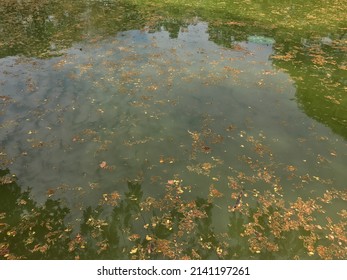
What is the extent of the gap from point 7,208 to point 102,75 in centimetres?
875

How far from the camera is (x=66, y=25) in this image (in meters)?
22.0

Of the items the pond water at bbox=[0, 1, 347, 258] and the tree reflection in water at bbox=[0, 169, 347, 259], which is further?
the pond water at bbox=[0, 1, 347, 258]

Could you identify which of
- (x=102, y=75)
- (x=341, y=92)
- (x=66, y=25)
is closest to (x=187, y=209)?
(x=102, y=75)

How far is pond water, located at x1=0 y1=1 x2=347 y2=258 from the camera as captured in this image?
927cm

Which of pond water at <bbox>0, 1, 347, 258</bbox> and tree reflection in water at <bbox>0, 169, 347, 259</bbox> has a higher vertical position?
pond water at <bbox>0, 1, 347, 258</bbox>

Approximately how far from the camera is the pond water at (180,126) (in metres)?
9.27

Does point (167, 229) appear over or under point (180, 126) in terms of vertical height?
under

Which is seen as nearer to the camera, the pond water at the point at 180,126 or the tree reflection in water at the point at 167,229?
the tree reflection in water at the point at 167,229

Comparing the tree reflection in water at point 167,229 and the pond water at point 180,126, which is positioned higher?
the pond water at point 180,126

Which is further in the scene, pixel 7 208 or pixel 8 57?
pixel 8 57

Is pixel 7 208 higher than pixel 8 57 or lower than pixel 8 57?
lower

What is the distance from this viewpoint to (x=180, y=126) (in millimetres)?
12078

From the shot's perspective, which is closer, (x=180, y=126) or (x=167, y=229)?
(x=167, y=229)
